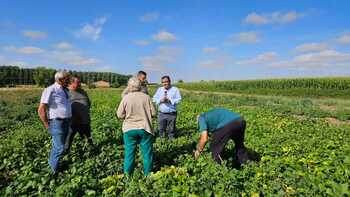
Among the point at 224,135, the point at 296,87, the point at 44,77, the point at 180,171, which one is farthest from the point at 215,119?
the point at 44,77

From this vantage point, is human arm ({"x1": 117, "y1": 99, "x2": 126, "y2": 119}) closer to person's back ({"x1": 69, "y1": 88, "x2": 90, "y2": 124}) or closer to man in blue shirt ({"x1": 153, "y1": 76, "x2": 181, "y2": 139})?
person's back ({"x1": 69, "y1": 88, "x2": 90, "y2": 124})

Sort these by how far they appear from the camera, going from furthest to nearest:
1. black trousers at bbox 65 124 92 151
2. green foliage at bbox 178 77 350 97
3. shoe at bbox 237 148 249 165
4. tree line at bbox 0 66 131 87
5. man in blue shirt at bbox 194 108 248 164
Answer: tree line at bbox 0 66 131 87, green foliage at bbox 178 77 350 97, black trousers at bbox 65 124 92 151, shoe at bbox 237 148 249 165, man in blue shirt at bbox 194 108 248 164

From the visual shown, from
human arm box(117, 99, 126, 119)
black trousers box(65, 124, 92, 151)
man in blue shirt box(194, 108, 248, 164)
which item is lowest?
black trousers box(65, 124, 92, 151)

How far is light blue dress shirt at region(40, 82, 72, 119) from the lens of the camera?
515cm

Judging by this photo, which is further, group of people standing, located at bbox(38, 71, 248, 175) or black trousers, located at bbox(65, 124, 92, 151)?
black trousers, located at bbox(65, 124, 92, 151)

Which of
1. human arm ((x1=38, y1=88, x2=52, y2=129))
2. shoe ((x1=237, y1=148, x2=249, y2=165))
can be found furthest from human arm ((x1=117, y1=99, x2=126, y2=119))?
shoe ((x1=237, y1=148, x2=249, y2=165))

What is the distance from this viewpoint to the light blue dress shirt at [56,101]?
515 centimetres

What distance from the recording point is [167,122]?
776cm

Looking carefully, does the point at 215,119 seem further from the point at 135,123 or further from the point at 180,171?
the point at 135,123

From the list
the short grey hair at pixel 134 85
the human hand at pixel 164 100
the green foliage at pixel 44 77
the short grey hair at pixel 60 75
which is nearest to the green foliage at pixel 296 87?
the human hand at pixel 164 100

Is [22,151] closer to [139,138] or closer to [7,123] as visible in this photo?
[139,138]

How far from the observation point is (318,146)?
717 centimetres

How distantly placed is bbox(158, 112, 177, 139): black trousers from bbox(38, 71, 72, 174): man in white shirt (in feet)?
8.86

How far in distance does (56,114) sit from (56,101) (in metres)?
0.23
